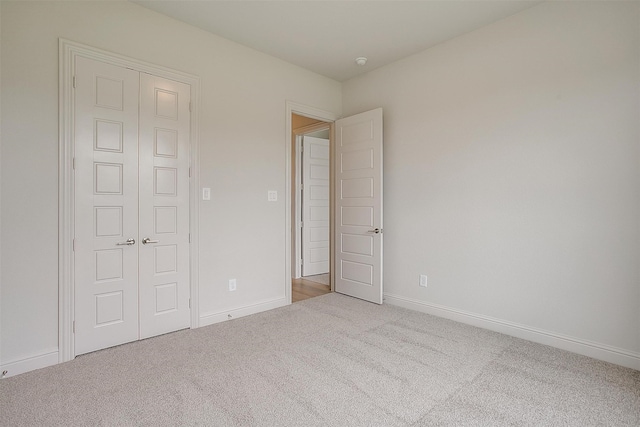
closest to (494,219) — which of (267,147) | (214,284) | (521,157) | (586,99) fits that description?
(521,157)

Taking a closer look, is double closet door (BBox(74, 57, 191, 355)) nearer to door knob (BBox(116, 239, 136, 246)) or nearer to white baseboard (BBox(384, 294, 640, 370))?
door knob (BBox(116, 239, 136, 246))

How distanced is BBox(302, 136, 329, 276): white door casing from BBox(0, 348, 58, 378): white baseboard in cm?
343

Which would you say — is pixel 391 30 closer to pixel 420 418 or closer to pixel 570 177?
pixel 570 177

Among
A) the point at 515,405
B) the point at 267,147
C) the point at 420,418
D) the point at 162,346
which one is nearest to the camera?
the point at 420,418

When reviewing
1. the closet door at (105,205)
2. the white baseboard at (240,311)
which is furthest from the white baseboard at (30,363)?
the white baseboard at (240,311)

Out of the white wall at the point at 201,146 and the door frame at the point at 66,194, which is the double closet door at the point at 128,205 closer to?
the door frame at the point at 66,194

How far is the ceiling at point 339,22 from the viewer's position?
2.69m

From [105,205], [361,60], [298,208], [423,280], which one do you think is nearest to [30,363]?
[105,205]

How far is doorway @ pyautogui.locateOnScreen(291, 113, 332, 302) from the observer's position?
17.1ft

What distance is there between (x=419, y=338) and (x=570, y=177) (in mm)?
1804

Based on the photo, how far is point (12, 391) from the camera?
6.57 feet

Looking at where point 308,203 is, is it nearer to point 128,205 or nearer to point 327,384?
point 128,205

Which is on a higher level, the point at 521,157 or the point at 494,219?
the point at 521,157

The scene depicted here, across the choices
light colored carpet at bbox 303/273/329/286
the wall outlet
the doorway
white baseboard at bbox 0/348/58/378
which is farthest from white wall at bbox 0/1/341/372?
the wall outlet
